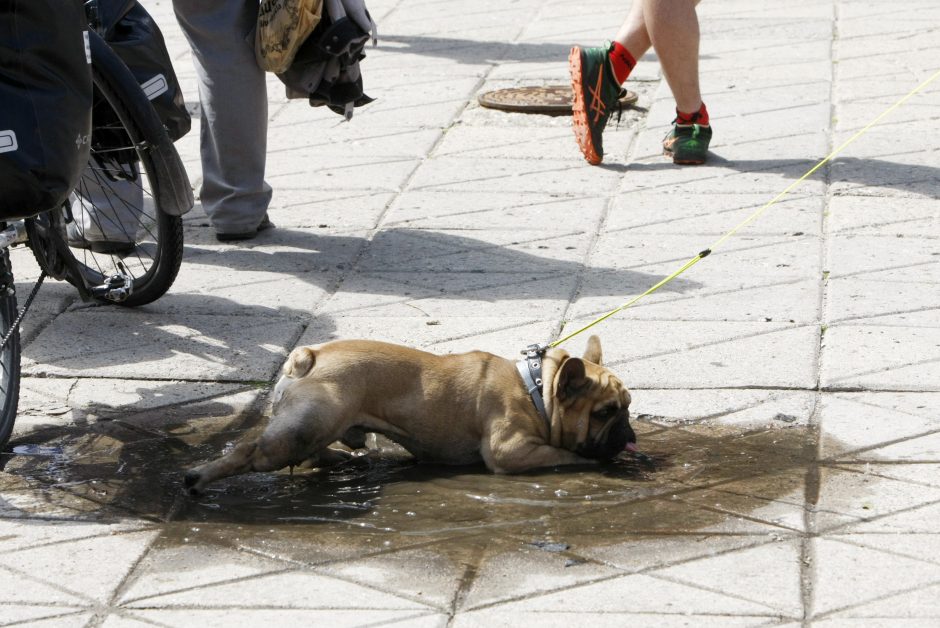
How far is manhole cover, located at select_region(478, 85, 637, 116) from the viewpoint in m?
8.58

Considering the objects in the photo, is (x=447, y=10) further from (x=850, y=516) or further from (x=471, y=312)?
(x=850, y=516)

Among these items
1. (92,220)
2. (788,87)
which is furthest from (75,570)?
(788,87)

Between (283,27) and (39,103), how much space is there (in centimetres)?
222

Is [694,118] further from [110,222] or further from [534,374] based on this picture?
[534,374]

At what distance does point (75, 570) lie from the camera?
3.55 metres

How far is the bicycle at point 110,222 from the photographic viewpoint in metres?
4.50

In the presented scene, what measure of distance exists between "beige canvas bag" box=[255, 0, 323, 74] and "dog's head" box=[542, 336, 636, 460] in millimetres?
2373

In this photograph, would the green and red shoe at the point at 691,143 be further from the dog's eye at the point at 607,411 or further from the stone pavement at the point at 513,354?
the dog's eye at the point at 607,411

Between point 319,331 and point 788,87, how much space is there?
463 cm

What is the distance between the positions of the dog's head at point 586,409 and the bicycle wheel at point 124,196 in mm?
1747

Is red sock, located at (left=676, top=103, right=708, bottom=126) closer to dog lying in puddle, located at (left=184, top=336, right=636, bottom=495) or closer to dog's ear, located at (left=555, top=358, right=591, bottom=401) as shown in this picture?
dog lying in puddle, located at (left=184, top=336, right=636, bottom=495)

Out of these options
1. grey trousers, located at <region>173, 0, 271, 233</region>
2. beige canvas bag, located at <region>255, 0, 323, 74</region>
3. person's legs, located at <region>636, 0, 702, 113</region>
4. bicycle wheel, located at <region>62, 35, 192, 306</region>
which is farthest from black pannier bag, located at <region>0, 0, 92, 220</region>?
person's legs, located at <region>636, 0, 702, 113</region>

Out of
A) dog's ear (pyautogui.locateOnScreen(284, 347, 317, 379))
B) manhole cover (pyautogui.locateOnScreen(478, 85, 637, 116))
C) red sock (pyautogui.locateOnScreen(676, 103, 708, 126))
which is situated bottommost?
manhole cover (pyautogui.locateOnScreen(478, 85, 637, 116))

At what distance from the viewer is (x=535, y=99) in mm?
8758
